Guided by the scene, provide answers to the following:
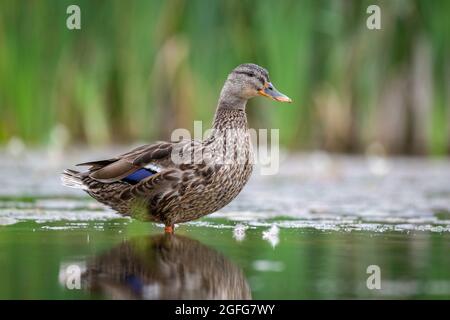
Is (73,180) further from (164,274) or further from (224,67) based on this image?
(224,67)

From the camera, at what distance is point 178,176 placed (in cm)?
600

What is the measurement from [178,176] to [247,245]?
32.7 inches

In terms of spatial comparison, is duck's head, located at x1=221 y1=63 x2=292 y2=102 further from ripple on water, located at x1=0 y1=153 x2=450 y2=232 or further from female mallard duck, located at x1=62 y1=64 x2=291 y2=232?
ripple on water, located at x1=0 y1=153 x2=450 y2=232

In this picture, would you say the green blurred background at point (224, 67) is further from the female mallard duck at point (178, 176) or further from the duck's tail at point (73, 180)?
the female mallard duck at point (178, 176)

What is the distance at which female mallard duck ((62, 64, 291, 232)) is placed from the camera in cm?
598

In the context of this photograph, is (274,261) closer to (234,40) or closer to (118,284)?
(118,284)

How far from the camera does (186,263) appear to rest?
4.61m

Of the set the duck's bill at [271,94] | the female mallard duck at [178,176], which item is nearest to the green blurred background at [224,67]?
the duck's bill at [271,94]

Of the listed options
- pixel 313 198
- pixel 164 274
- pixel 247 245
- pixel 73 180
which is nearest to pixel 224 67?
pixel 313 198

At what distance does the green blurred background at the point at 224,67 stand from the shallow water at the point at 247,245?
55.7 inches

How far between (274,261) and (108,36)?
21.2 ft

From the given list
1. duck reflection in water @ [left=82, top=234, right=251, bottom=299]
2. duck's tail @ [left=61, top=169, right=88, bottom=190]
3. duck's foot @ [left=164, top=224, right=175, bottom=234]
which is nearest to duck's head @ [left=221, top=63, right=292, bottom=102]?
duck's foot @ [left=164, top=224, right=175, bottom=234]

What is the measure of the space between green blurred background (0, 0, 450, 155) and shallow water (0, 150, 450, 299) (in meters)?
1.42
